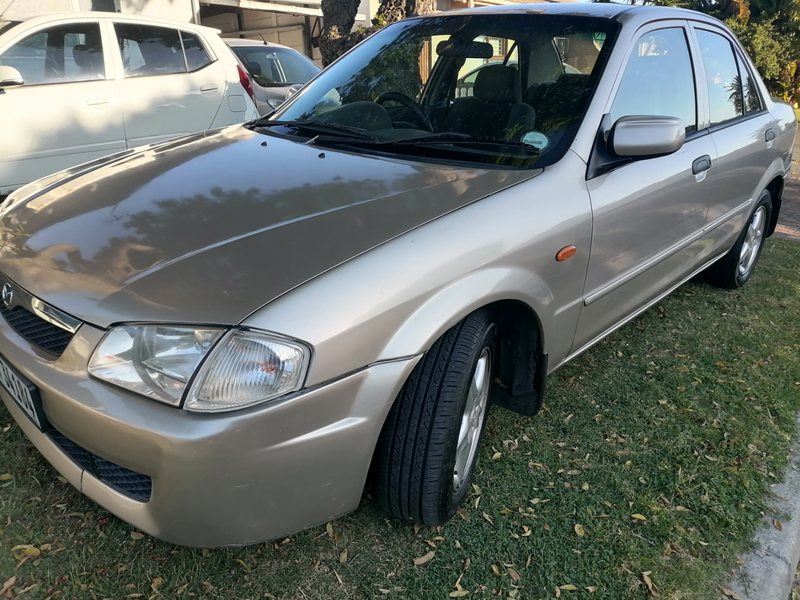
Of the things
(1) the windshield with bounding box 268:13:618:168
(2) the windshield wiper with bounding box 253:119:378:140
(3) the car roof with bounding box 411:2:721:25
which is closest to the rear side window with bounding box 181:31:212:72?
(1) the windshield with bounding box 268:13:618:168

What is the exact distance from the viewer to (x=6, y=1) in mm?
7512

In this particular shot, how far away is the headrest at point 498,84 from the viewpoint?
8.57 feet

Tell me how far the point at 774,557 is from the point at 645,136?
150 centimetres

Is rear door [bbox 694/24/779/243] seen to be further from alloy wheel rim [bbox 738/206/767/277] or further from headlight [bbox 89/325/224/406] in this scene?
headlight [bbox 89/325/224/406]

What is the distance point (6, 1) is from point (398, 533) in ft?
27.9

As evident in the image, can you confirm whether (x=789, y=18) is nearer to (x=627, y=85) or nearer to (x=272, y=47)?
(x=272, y=47)

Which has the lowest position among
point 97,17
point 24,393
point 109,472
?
point 109,472

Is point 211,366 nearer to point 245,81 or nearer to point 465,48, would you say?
point 465,48

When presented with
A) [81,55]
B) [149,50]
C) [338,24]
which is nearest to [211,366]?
[81,55]

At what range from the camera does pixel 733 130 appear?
338 centimetres

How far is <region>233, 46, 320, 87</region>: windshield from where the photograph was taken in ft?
26.4

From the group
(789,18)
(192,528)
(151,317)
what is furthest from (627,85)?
(789,18)

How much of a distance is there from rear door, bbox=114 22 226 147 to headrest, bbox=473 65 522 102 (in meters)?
3.70

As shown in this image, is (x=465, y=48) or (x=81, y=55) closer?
(x=465, y=48)
